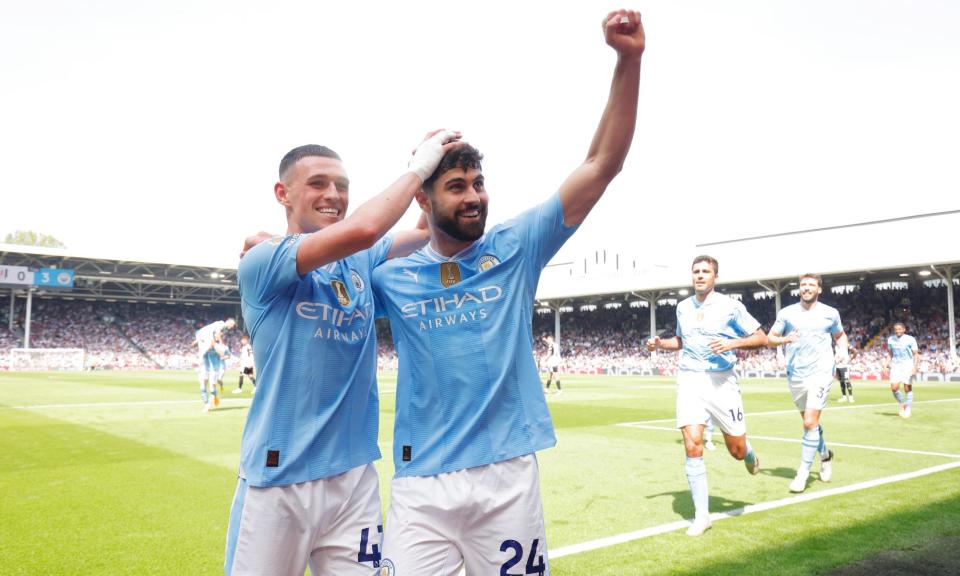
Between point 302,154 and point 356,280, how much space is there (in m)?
0.59

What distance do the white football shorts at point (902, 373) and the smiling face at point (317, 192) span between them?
16.8m

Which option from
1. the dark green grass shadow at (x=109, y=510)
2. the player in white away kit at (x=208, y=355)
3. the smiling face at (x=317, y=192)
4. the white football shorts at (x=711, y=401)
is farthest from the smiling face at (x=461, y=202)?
the player in white away kit at (x=208, y=355)

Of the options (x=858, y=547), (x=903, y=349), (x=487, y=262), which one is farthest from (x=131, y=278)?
(x=487, y=262)

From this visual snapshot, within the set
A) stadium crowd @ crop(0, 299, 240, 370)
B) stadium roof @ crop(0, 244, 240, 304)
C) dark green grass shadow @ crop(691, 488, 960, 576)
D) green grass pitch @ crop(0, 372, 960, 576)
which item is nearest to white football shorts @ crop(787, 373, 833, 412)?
green grass pitch @ crop(0, 372, 960, 576)

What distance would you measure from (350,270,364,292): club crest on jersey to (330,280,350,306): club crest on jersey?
0.07 metres

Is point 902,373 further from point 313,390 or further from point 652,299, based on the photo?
point 652,299

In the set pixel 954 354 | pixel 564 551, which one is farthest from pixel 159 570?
pixel 954 354

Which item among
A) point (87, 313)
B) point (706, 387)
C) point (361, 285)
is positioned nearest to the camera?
point (361, 285)

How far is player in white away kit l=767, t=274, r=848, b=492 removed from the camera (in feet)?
27.5

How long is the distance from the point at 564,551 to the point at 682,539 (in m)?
1.11

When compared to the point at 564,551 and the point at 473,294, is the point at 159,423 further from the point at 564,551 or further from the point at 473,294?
the point at 473,294

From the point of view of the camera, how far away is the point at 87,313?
190 ft

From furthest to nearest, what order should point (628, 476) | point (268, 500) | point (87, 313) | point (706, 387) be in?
point (87, 313) → point (628, 476) → point (706, 387) → point (268, 500)

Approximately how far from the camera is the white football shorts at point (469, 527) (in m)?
2.53
